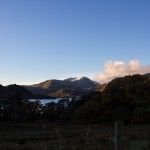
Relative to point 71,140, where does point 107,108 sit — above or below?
above

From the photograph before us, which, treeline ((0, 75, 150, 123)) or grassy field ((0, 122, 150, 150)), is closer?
grassy field ((0, 122, 150, 150))

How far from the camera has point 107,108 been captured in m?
56.1

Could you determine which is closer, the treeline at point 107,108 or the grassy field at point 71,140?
the grassy field at point 71,140

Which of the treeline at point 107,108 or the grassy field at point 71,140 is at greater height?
the treeline at point 107,108

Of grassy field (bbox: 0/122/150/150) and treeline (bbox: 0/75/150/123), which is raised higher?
treeline (bbox: 0/75/150/123)

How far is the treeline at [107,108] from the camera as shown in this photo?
175 ft

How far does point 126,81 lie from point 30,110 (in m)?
14.8

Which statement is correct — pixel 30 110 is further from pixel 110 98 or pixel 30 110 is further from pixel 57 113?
pixel 110 98

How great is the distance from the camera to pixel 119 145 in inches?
245

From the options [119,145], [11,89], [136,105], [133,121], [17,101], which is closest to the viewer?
[119,145]

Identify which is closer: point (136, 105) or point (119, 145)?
point (119, 145)

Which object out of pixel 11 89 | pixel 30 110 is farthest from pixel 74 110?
pixel 11 89

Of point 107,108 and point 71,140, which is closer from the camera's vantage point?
point 71,140

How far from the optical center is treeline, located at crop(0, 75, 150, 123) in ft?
175
